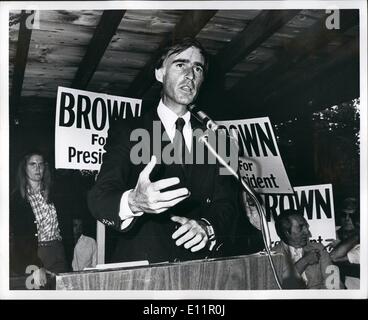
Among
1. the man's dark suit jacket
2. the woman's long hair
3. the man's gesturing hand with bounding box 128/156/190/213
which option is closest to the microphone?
the man's dark suit jacket

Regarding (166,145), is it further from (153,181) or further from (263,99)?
(263,99)

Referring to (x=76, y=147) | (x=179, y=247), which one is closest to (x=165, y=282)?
(x=179, y=247)

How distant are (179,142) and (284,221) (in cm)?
78

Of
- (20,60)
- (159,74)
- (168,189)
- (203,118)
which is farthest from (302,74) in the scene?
(20,60)

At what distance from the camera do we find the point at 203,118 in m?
3.53

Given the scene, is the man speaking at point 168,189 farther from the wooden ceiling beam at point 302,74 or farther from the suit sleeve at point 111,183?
the wooden ceiling beam at point 302,74

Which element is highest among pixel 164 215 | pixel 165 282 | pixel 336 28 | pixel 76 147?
pixel 336 28

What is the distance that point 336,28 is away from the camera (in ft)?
11.5

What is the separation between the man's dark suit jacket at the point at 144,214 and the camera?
137 inches

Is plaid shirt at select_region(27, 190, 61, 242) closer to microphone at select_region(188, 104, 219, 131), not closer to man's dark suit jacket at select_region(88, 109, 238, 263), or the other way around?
man's dark suit jacket at select_region(88, 109, 238, 263)

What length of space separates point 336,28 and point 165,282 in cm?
179

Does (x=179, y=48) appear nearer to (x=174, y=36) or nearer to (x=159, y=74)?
(x=174, y=36)

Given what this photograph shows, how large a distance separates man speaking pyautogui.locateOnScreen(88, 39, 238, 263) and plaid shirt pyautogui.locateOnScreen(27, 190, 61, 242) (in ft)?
0.75

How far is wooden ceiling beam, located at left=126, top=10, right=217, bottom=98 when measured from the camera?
11.3 ft
